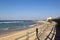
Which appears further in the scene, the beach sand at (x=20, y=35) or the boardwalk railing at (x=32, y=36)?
the beach sand at (x=20, y=35)

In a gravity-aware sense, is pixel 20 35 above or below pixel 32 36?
below

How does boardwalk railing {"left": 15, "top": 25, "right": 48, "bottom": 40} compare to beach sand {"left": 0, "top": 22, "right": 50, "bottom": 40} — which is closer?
boardwalk railing {"left": 15, "top": 25, "right": 48, "bottom": 40}

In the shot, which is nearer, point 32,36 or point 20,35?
point 32,36
